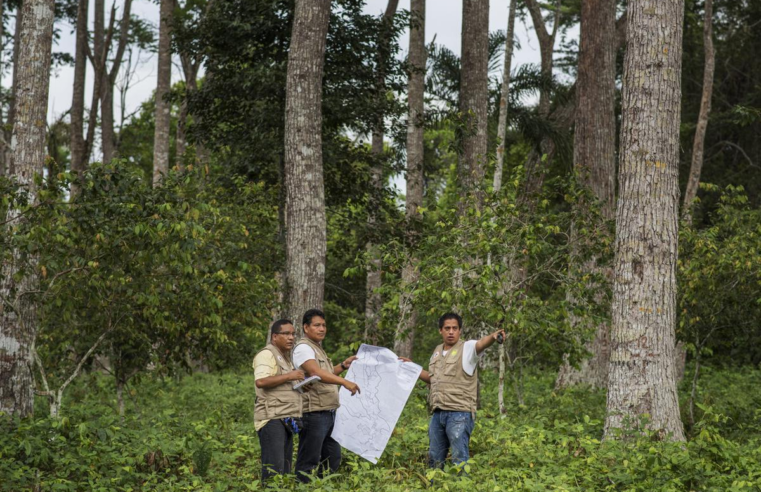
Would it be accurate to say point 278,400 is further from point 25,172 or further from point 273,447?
point 25,172

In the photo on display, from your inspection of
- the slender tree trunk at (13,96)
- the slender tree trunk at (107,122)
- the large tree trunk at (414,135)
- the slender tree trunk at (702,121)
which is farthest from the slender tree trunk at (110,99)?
the slender tree trunk at (702,121)

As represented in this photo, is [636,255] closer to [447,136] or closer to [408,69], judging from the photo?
[408,69]

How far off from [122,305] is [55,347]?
1.61 m

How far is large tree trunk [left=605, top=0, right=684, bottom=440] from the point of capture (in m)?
8.05

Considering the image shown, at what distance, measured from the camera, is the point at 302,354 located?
7016 mm

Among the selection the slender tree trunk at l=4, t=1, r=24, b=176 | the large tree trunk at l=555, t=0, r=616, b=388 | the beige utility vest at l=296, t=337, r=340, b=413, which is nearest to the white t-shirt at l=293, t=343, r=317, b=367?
the beige utility vest at l=296, t=337, r=340, b=413

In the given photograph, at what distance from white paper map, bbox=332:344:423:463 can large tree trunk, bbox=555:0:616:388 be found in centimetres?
859

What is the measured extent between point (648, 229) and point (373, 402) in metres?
3.30

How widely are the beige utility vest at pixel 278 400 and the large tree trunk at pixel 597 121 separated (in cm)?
963

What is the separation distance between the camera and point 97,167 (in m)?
8.20

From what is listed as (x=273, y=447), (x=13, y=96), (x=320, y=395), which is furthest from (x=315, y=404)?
(x=13, y=96)

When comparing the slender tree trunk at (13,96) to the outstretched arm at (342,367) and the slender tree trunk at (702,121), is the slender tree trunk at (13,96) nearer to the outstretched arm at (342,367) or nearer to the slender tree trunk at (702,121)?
the outstretched arm at (342,367)

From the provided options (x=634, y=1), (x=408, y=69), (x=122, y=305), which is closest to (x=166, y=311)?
(x=122, y=305)

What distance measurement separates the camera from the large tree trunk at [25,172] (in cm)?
891
